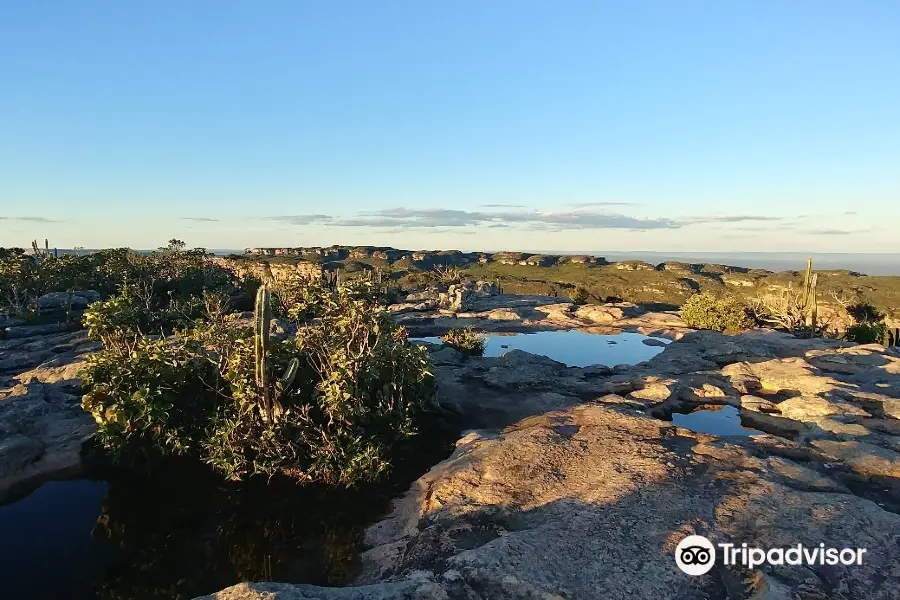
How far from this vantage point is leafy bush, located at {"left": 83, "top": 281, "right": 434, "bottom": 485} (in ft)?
56.6

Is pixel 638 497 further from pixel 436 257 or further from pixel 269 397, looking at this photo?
pixel 436 257

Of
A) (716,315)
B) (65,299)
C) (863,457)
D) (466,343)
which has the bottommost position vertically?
(863,457)

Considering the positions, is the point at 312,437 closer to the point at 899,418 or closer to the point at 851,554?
the point at 851,554

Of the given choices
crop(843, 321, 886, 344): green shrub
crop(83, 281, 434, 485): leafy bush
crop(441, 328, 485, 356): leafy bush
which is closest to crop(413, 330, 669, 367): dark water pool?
crop(441, 328, 485, 356): leafy bush

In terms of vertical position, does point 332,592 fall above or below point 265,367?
below

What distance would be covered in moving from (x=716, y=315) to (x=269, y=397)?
4379cm

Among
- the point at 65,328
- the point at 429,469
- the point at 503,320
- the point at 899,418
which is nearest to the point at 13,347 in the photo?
the point at 65,328

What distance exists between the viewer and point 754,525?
13.0 meters

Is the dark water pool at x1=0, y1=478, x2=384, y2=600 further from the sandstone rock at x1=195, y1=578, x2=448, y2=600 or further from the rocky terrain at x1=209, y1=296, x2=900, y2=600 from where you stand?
the sandstone rock at x1=195, y1=578, x2=448, y2=600

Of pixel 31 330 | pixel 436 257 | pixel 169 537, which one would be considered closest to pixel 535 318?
pixel 169 537

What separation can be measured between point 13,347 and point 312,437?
32.3m

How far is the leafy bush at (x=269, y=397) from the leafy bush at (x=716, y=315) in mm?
37859

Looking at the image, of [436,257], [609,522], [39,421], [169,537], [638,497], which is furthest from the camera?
[436,257]

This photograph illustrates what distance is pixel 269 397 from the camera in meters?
17.6
